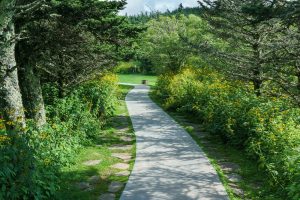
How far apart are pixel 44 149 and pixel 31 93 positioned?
2467 mm

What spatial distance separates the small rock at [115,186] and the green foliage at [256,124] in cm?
279

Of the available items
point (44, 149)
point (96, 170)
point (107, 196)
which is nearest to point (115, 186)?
point (107, 196)

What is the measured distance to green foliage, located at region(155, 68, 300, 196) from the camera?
673 cm

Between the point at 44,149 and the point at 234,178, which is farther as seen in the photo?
the point at 234,178

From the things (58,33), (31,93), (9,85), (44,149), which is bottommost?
(44,149)

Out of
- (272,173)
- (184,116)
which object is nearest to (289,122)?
(272,173)

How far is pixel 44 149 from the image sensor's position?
6.93m

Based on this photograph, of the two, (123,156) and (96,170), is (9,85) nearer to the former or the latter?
(96,170)

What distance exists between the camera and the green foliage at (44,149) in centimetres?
533

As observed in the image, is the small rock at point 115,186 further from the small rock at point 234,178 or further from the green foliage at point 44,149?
the small rock at point 234,178

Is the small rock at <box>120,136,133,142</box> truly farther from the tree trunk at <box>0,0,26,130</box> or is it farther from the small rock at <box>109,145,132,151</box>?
the tree trunk at <box>0,0,26,130</box>

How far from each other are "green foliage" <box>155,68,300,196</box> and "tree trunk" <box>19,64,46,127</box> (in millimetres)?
4887

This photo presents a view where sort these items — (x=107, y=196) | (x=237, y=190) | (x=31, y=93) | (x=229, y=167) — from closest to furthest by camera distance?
(x=107, y=196) < (x=237, y=190) < (x=229, y=167) < (x=31, y=93)

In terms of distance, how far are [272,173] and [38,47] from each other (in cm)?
582
